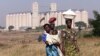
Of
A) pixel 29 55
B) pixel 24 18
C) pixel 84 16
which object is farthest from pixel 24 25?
pixel 29 55

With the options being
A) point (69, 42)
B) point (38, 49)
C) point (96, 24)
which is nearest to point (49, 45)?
point (69, 42)

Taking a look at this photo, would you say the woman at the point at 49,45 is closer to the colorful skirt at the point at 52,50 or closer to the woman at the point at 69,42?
the colorful skirt at the point at 52,50

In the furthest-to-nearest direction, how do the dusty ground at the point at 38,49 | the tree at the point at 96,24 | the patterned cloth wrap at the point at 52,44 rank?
the tree at the point at 96,24, the dusty ground at the point at 38,49, the patterned cloth wrap at the point at 52,44

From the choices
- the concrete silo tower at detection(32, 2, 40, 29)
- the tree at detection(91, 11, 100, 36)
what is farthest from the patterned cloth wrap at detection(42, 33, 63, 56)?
the concrete silo tower at detection(32, 2, 40, 29)

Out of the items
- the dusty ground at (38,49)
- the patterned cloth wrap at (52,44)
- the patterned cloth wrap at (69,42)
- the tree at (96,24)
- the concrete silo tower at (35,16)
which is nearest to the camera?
the patterned cloth wrap at (69,42)

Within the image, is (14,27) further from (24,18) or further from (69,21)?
(69,21)

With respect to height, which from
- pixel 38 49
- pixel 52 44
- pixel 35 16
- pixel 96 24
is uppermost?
pixel 35 16

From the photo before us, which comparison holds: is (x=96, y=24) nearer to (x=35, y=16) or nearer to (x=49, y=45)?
(x=49, y=45)

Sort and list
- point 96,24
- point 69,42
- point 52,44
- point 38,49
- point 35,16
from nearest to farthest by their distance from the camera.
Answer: point 69,42 → point 52,44 → point 38,49 → point 96,24 → point 35,16

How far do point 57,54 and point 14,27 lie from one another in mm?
150810

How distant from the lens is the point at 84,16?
140 meters

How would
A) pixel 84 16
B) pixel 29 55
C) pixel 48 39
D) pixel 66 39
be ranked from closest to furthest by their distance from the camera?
pixel 66 39 → pixel 48 39 → pixel 29 55 → pixel 84 16

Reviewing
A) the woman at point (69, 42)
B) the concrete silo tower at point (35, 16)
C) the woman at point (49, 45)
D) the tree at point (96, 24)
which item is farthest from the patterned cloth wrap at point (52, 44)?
the concrete silo tower at point (35, 16)

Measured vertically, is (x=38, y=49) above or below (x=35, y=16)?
below
